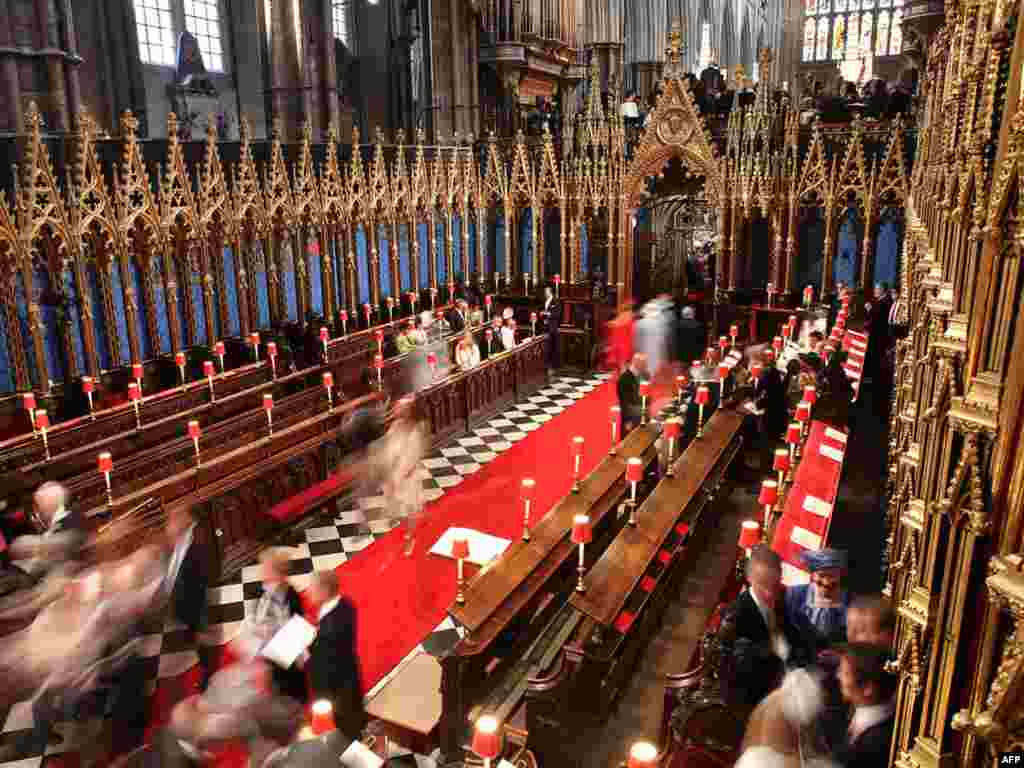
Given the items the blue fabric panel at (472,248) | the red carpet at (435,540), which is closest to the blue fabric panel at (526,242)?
Answer: the blue fabric panel at (472,248)

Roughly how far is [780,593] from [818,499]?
2.67 metres

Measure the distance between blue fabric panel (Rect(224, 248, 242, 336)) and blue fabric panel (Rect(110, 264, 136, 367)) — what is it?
1.64 meters

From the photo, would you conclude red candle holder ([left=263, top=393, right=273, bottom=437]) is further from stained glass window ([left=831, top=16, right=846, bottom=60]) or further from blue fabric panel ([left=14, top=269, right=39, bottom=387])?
stained glass window ([left=831, top=16, right=846, bottom=60])

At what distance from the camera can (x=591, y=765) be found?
16.1ft

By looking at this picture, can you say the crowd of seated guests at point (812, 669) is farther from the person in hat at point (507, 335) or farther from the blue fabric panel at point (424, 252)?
the blue fabric panel at point (424, 252)

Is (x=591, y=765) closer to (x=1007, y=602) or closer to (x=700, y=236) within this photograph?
(x=1007, y=602)

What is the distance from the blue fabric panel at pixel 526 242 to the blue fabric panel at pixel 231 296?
7.40m

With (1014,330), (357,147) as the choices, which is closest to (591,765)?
(1014,330)

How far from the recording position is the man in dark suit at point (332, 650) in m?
4.75

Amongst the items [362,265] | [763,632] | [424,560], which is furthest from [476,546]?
[362,265]

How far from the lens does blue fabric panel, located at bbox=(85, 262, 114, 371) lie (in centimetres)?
1132

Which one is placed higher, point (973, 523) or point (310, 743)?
point (973, 523)

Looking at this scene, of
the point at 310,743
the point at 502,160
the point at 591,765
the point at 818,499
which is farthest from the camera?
the point at 502,160

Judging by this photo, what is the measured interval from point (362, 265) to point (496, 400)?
4.72m
